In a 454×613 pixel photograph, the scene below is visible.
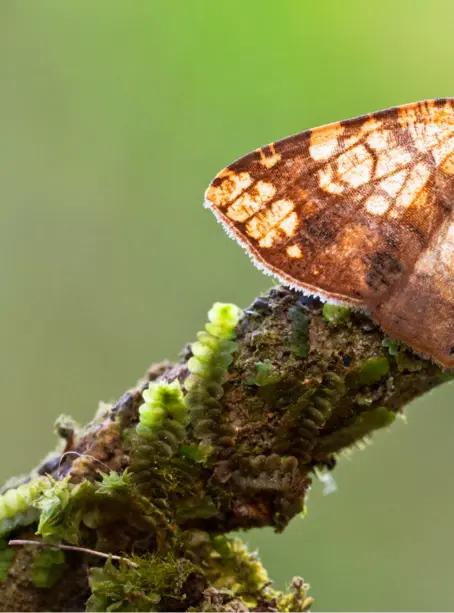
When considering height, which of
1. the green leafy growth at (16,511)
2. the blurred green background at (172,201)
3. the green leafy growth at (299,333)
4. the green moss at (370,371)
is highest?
the blurred green background at (172,201)

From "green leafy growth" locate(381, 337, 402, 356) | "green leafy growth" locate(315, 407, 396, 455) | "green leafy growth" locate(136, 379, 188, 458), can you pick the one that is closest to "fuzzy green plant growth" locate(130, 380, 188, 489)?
"green leafy growth" locate(136, 379, 188, 458)

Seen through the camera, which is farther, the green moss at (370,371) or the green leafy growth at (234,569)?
the green leafy growth at (234,569)

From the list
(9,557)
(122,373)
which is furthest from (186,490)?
(122,373)

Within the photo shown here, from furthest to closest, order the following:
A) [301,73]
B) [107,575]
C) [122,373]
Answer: [122,373], [301,73], [107,575]

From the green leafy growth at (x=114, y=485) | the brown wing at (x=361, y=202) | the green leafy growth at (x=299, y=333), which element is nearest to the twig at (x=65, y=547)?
the green leafy growth at (x=114, y=485)

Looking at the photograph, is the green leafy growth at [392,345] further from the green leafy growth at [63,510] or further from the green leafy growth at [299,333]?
the green leafy growth at [63,510]

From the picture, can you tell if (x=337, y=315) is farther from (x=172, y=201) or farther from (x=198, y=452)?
(x=172, y=201)

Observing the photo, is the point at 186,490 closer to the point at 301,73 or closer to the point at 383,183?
the point at 383,183
